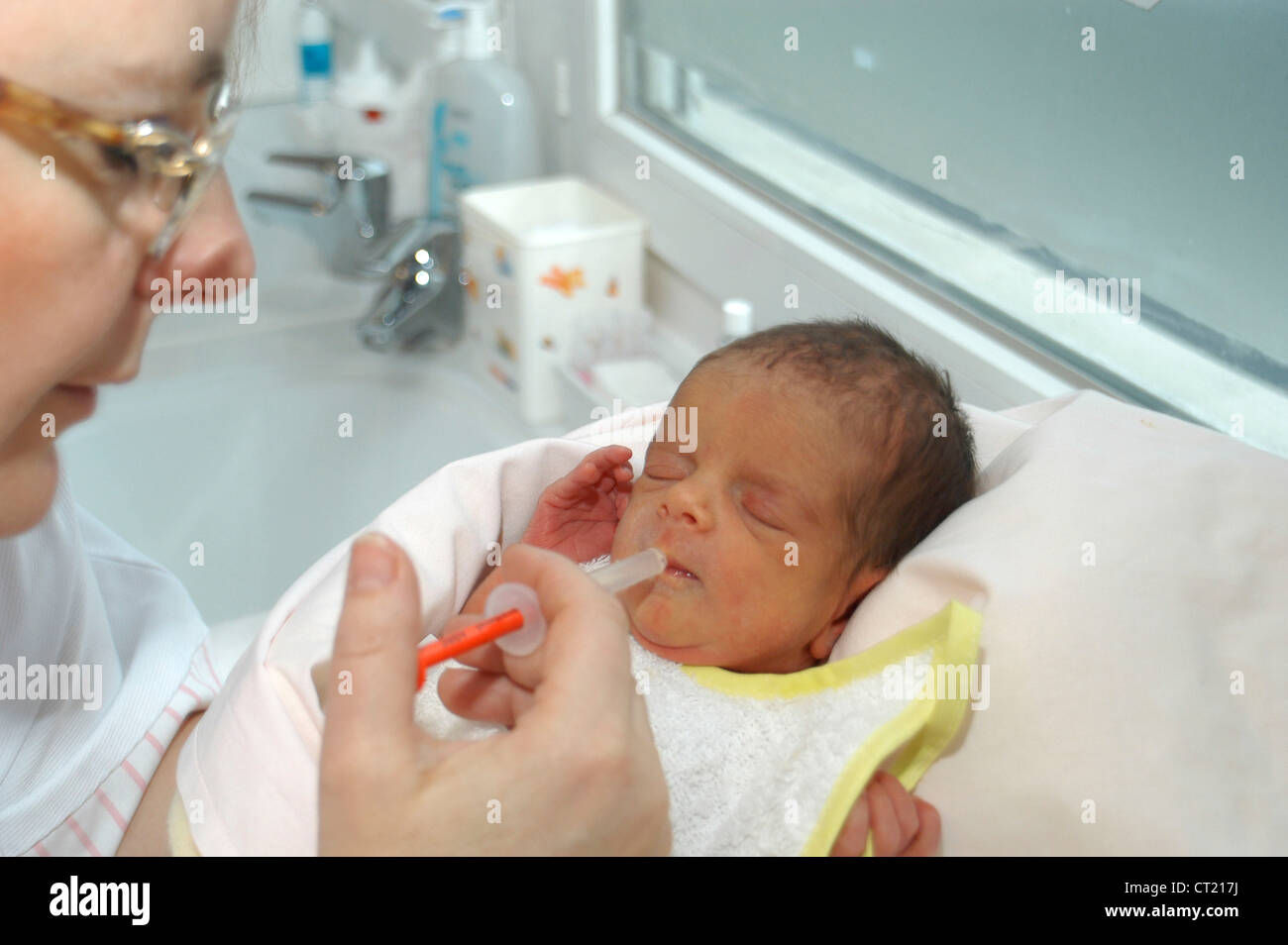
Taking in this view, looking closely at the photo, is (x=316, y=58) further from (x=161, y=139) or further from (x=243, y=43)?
(x=161, y=139)

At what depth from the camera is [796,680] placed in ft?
2.90

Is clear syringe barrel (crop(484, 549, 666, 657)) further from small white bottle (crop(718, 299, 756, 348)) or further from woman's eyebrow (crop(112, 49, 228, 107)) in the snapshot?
Result: small white bottle (crop(718, 299, 756, 348))

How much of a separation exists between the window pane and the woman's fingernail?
786 millimetres

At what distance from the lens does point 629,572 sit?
0.83 meters

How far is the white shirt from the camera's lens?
0.89 m

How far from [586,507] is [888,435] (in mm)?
282

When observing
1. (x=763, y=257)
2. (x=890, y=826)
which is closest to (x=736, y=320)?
(x=763, y=257)

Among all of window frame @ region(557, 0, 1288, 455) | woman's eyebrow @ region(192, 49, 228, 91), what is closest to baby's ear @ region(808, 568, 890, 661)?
window frame @ region(557, 0, 1288, 455)

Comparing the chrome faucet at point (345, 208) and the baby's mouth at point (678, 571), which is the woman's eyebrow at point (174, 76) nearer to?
the baby's mouth at point (678, 571)

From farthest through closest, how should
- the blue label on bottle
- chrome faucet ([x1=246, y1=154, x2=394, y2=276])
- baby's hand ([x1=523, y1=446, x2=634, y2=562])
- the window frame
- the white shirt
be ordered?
the blue label on bottle
chrome faucet ([x1=246, y1=154, x2=394, y2=276])
the window frame
baby's hand ([x1=523, y1=446, x2=634, y2=562])
the white shirt

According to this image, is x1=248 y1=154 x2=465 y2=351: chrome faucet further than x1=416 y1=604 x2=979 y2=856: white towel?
Yes

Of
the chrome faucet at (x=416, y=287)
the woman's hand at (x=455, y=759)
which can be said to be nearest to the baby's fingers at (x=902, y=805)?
the woman's hand at (x=455, y=759)
